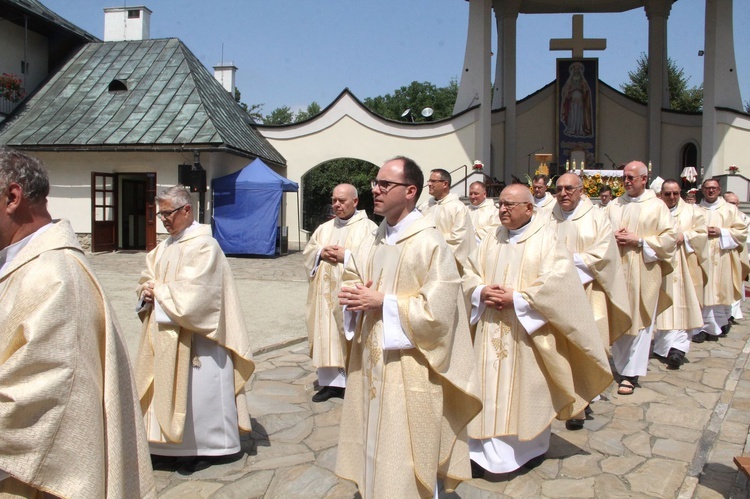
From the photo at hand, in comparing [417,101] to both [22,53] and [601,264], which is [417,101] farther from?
[601,264]

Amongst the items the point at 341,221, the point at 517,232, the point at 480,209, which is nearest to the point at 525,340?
the point at 517,232

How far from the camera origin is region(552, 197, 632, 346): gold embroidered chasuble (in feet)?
17.4

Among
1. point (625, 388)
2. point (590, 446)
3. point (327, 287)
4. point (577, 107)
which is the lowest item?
point (590, 446)

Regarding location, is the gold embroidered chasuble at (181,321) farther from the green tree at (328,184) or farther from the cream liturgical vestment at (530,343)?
the green tree at (328,184)

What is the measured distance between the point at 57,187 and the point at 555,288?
18.4 metres

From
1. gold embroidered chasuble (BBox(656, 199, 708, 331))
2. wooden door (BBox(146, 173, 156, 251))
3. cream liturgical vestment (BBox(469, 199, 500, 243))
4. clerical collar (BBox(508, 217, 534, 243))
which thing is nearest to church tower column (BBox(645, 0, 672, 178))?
cream liturgical vestment (BBox(469, 199, 500, 243))

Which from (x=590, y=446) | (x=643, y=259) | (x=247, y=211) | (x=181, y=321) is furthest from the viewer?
(x=247, y=211)

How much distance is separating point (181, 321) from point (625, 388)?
4213mm

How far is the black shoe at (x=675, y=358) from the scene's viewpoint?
7078 mm

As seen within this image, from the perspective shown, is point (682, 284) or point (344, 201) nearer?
point (344, 201)

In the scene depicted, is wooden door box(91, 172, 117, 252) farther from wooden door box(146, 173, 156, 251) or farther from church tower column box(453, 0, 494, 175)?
church tower column box(453, 0, 494, 175)

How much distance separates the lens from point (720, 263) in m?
8.84

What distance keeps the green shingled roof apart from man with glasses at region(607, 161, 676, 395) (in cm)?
1306

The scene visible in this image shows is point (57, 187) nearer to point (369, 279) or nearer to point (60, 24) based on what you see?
point (60, 24)
